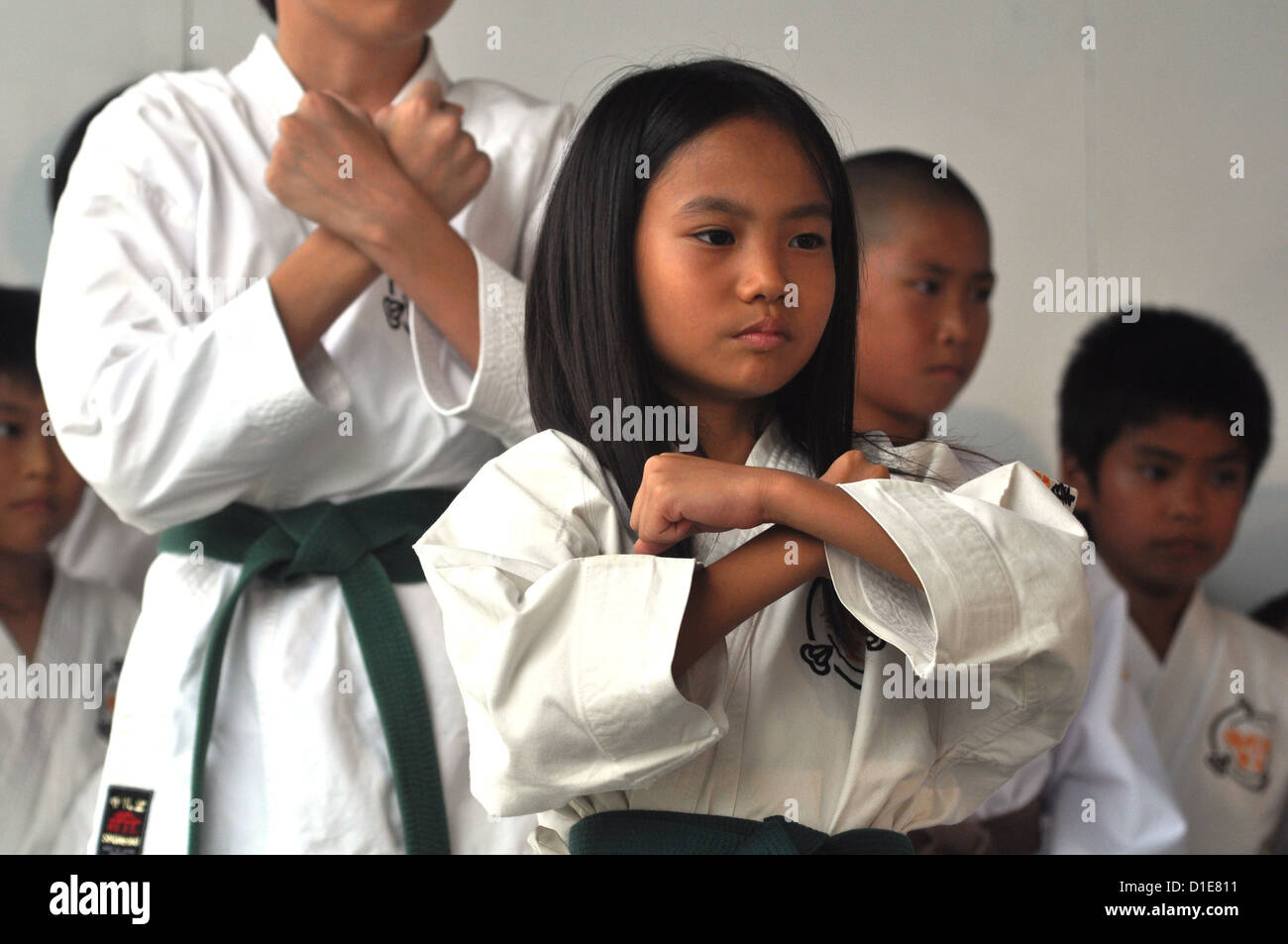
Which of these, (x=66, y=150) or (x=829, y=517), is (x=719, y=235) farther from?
(x=66, y=150)

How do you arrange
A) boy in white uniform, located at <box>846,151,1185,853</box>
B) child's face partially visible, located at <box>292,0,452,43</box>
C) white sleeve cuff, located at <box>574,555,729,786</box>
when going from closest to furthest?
white sleeve cuff, located at <box>574,555,729,786</box> < child's face partially visible, located at <box>292,0,452,43</box> < boy in white uniform, located at <box>846,151,1185,853</box>

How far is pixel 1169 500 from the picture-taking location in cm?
243

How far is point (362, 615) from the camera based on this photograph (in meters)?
1.51

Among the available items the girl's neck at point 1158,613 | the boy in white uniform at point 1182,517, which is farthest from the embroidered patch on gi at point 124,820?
the girl's neck at point 1158,613

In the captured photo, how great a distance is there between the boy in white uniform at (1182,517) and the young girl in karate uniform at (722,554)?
4.34ft

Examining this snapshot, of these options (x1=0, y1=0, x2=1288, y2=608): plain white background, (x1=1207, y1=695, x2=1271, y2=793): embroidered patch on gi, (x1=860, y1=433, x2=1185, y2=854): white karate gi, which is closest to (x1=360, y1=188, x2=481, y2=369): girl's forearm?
(x1=0, y1=0, x2=1288, y2=608): plain white background

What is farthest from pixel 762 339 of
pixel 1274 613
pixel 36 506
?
pixel 1274 613

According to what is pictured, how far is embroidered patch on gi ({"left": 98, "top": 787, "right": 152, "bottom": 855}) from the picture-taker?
147 centimetres

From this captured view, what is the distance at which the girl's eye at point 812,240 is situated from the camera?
118 cm

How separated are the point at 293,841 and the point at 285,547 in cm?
32

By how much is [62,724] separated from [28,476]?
0.39 meters
